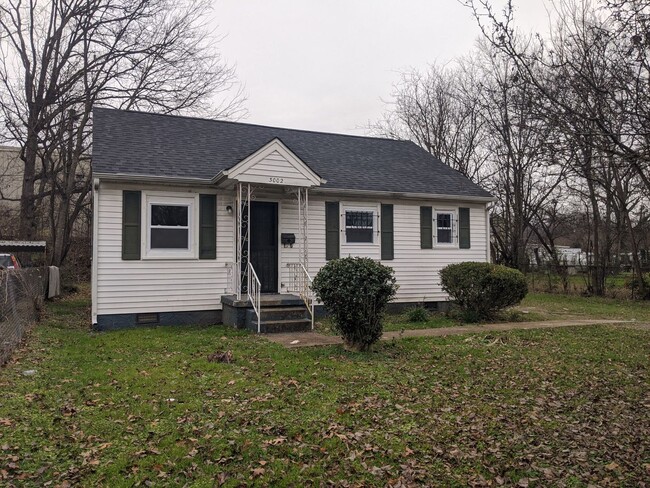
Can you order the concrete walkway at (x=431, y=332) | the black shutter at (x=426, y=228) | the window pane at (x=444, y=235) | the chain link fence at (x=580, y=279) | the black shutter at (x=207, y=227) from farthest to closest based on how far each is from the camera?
the chain link fence at (x=580, y=279)
the window pane at (x=444, y=235)
the black shutter at (x=426, y=228)
the black shutter at (x=207, y=227)
the concrete walkway at (x=431, y=332)

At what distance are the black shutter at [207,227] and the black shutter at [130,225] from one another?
128 centimetres

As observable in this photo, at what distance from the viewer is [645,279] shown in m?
17.5

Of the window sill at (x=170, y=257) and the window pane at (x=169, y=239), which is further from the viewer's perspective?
the window pane at (x=169, y=239)

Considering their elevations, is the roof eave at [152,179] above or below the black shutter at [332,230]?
above

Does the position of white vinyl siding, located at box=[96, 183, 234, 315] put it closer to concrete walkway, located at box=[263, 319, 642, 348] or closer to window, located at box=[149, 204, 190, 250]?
window, located at box=[149, 204, 190, 250]

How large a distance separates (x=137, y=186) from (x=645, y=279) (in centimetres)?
1772

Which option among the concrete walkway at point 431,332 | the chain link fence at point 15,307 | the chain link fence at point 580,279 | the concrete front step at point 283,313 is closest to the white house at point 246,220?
the concrete front step at point 283,313

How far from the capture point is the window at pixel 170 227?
396 inches

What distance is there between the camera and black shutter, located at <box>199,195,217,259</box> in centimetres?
1041

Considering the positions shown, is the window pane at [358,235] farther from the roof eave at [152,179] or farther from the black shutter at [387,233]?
the roof eave at [152,179]

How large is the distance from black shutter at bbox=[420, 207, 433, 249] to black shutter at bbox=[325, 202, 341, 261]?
7.97ft

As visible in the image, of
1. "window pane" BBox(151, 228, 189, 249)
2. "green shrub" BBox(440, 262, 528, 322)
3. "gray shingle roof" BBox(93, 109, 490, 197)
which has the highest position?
"gray shingle roof" BBox(93, 109, 490, 197)

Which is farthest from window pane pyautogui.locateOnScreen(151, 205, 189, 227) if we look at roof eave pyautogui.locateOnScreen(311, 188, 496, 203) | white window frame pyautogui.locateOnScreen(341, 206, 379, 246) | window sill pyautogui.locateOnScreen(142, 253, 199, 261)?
white window frame pyautogui.locateOnScreen(341, 206, 379, 246)

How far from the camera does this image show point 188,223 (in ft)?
34.0
